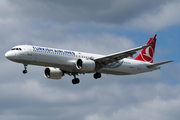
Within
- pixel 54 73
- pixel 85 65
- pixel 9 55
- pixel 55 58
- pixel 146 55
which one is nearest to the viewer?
pixel 9 55

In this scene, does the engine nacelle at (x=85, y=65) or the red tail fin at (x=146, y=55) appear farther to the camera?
the red tail fin at (x=146, y=55)

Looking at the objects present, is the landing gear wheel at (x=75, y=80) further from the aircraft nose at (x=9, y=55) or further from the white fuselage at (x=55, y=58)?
the aircraft nose at (x=9, y=55)

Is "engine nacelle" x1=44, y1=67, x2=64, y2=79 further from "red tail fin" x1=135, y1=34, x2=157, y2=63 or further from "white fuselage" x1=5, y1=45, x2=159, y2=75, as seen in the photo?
"red tail fin" x1=135, y1=34, x2=157, y2=63

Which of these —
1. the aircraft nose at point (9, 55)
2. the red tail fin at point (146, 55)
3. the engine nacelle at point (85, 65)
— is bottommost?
the engine nacelle at point (85, 65)

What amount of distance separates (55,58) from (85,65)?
17.1ft

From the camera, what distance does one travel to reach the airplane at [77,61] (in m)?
65.7

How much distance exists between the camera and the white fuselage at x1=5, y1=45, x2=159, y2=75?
6544cm

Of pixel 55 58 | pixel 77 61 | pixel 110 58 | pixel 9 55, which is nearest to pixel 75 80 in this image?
pixel 77 61

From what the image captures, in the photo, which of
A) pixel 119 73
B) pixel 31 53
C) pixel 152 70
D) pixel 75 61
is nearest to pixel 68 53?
pixel 75 61

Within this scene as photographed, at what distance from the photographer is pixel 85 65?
68875 mm

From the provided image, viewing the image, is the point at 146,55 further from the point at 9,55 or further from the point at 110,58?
the point at 9,55

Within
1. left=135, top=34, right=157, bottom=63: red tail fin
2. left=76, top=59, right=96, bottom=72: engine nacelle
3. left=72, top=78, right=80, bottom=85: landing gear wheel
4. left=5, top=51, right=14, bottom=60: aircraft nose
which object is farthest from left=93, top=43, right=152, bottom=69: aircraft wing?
left=5, top=51, right=14, bottom=60: aircraft nose

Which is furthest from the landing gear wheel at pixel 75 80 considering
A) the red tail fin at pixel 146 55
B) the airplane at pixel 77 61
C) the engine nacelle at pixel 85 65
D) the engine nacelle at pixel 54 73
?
the red tail fin at pixel 146 55

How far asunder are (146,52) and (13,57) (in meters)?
30.3
